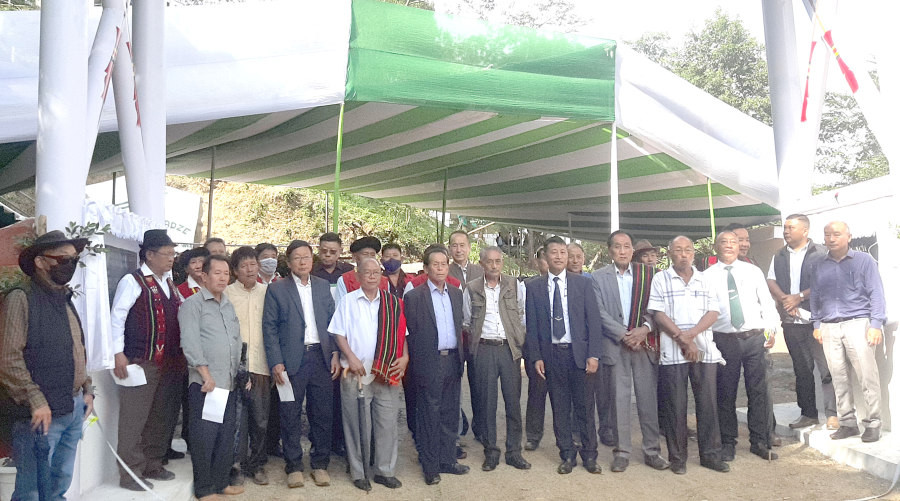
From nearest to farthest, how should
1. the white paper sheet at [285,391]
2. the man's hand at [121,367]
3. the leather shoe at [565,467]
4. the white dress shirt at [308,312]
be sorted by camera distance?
1. the man's hand at [121,367]
2. the white paper sheet at [285,391]
3. the white dress shirt at [308,312]
4. the leather shoe at [565,467]

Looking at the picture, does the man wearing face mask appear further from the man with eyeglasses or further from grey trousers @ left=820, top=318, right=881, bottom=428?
grey trousers @ left=820, top=318, right=881, bottom=428

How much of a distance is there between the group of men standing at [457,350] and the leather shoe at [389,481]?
0.01 m

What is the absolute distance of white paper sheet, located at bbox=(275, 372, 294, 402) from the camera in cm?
449

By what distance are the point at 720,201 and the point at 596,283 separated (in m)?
4.13

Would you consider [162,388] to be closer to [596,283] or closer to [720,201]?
[596,283]

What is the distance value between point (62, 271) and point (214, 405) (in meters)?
1.31

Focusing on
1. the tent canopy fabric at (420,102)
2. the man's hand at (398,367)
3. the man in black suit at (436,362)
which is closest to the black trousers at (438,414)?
the man in black suit at (436,362)

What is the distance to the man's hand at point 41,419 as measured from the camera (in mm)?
2854

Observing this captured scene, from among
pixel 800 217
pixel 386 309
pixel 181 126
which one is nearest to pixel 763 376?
pixel 800 217

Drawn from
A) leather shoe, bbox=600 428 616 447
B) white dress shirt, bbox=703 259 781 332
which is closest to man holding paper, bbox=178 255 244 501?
leather shoe, bbox=600 428 616 447

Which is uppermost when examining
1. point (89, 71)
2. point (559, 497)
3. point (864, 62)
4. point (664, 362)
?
point (864, 62)

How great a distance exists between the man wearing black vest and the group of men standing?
0.01m

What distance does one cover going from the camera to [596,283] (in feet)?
17.1

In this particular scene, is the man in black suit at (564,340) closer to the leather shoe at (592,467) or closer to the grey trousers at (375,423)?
the leather shoe at (592,467)
